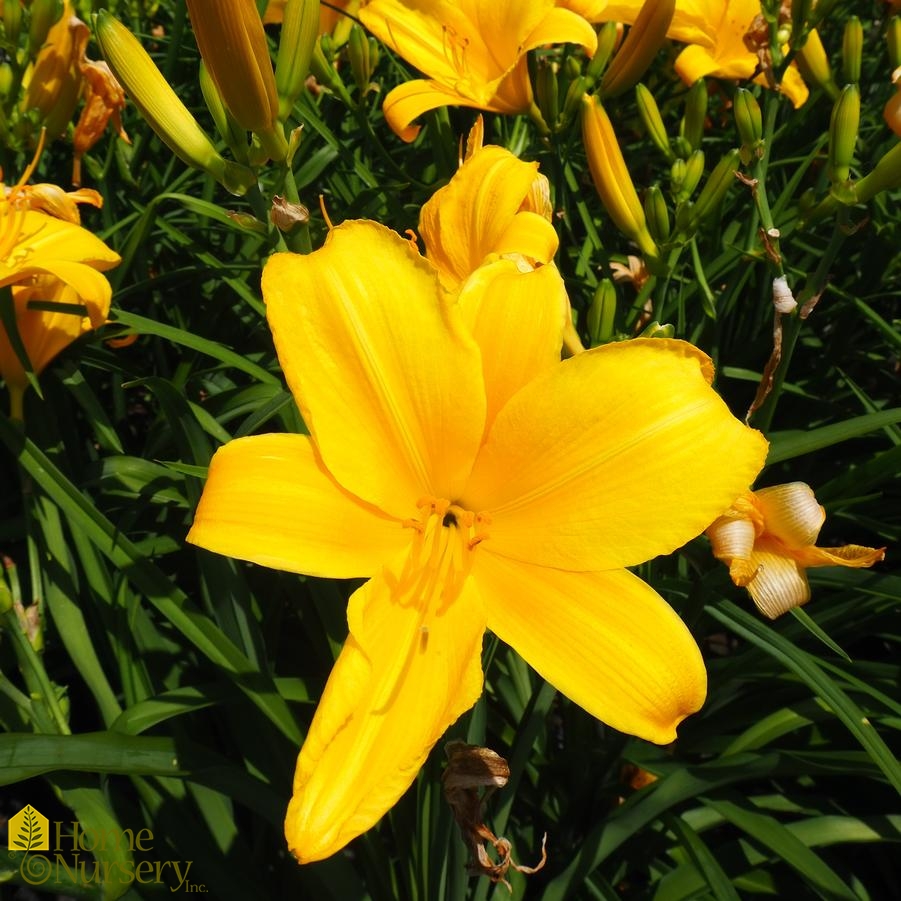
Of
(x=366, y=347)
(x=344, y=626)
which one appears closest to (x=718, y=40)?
(x=366, y=347)

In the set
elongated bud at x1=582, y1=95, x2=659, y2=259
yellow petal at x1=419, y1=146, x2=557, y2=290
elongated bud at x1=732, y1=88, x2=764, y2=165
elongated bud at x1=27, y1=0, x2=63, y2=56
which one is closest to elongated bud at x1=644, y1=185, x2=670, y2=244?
elongated bud at x1=582, y1=95, x2=659, y2=259

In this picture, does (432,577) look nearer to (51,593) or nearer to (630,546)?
(630,546)

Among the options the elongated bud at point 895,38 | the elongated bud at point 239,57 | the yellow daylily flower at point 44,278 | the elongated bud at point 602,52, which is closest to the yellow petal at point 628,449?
the elongated bud at point 239,57

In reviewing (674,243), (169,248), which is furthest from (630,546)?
(169,248)

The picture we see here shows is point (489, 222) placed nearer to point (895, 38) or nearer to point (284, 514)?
point (284, 514)

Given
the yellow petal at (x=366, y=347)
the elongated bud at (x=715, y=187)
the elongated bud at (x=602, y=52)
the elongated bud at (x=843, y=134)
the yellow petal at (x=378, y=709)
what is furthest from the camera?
the elongated bud at (x=602, y=52)

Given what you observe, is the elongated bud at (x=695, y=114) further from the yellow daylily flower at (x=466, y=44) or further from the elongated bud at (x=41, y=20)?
the elongated bud at (x=41, y=20)
